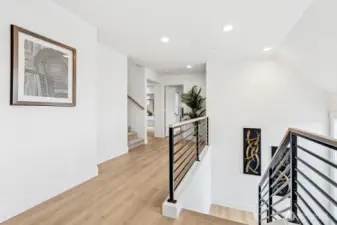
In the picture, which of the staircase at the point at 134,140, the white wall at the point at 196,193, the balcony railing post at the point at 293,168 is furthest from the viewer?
the staircase at the point at 134,140

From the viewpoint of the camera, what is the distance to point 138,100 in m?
5.71

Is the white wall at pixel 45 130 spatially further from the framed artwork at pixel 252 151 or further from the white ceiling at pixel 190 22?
the framed artwork at pixel 252 151

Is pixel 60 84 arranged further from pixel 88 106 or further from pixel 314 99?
pixel 314 99

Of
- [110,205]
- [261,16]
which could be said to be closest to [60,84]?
[110,205]

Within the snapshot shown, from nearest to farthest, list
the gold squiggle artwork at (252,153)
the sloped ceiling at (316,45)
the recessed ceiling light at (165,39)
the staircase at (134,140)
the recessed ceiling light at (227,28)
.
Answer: the sloped ceiling at (316,45) → the recessed ceiling light at (227,28) → the recessed ceiling light at (165,39) → the gold squiggle artwork at (252,153) → the staircase at (134,140)

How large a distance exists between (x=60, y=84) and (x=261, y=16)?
286cm

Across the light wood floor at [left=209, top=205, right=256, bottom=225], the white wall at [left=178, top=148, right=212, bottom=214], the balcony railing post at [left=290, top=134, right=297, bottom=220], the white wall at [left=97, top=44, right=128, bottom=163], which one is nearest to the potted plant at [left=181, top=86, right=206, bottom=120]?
the white wall at [left=178, top=148, right=212, bottom=214]

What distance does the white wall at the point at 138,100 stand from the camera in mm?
5625

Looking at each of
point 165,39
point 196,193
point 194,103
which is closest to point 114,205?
point 196,193

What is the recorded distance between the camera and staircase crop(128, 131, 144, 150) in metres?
4.94

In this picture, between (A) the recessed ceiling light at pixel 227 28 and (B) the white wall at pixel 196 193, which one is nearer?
(B) the white wall at pixel 196 193

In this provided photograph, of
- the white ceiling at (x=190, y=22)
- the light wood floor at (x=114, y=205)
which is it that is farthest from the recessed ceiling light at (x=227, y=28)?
the light wood floor at (x=114, y=205)

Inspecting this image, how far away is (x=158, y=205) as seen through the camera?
2094mm

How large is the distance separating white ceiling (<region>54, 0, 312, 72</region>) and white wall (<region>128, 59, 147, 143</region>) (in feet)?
5.24
